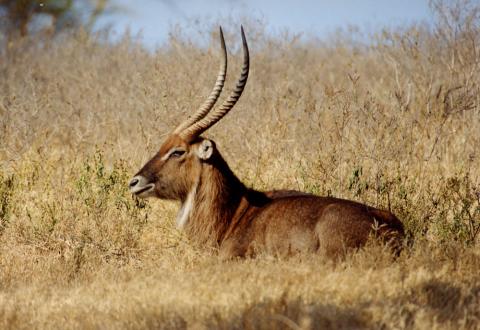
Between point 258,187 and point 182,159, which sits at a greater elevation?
point 182,159

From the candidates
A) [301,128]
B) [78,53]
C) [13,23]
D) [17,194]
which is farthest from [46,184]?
[13,23]

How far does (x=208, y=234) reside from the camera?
7.06m

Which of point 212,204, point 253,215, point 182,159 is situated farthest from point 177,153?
point 253,215

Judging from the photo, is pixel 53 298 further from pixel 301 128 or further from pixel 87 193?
pixel 301 128

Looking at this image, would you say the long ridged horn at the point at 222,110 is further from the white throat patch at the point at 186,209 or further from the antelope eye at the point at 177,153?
the white throat patch at the point at 186,209

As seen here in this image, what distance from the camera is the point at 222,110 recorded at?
22.5 feet

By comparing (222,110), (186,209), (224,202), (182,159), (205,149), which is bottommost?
(186,209)

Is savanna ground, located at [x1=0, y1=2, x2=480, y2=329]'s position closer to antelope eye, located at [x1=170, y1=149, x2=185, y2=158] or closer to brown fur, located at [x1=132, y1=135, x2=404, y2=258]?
brown fur, located at [x1=132, y1=135, x2=404, y2=258]

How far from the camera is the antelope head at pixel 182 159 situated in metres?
6.95

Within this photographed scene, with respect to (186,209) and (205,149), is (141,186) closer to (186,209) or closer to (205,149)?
(186,209)

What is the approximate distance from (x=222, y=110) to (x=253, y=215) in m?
0.89

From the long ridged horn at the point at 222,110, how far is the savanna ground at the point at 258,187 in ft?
3.18

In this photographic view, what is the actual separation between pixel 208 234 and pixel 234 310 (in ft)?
7.29

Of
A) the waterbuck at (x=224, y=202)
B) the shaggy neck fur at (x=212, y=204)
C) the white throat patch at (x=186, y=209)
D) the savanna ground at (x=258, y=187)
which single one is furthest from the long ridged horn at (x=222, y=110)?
the savanna ground at (x=258, y=187)
